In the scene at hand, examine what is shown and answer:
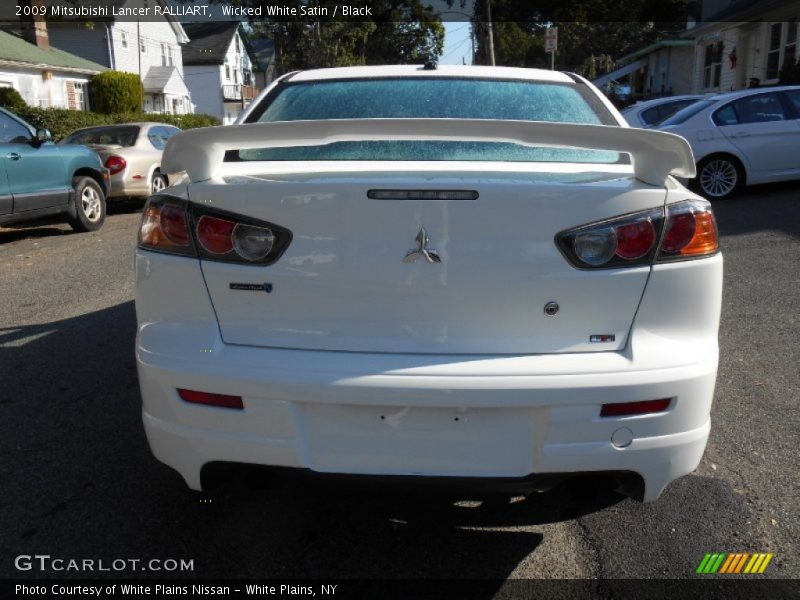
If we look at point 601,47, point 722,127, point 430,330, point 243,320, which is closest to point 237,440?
point 243,320

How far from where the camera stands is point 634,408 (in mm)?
2193

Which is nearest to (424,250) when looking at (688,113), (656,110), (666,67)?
(688,113)

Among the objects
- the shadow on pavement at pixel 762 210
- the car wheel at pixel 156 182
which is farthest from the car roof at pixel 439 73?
the car wheel at pixel 156 182

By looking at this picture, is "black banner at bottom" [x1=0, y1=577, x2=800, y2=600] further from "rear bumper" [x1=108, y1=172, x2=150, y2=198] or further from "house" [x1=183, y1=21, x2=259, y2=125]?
"house" [x1=183, y1=21, x2=259, y2=125]

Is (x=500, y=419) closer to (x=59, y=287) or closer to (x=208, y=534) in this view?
(x=208, y=534)

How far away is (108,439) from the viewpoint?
354 cm

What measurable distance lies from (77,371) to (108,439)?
114 centimetres

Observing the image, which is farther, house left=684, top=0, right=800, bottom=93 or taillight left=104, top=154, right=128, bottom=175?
house left=684, top=0, right=800, bottom=93

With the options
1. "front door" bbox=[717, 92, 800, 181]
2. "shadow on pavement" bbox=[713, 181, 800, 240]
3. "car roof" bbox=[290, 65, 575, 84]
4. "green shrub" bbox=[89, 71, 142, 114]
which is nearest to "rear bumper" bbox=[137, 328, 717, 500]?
"car roof" bbox=[290, 65, 575, 84]

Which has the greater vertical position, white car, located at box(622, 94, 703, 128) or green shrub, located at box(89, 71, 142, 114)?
Answer: green shrub, located at box(89, 71, 142, 114)

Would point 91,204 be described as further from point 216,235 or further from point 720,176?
point 720,176

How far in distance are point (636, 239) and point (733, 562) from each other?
4.06 feet

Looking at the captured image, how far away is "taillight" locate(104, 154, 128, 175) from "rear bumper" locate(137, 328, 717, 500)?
10.8m

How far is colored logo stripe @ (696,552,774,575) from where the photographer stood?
2.55m
